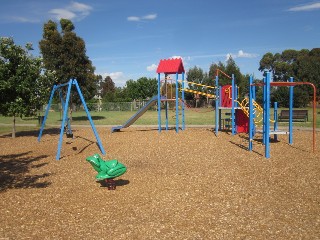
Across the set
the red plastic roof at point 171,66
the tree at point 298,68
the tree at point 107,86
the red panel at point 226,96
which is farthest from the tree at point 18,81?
the tree at point 107,86

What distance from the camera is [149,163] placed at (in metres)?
9.93

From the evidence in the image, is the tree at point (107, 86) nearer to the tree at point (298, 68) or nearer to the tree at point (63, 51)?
the tree at point (298, 68)

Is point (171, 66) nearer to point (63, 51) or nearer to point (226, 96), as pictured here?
point (226, 96)

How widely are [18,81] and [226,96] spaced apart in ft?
33.1

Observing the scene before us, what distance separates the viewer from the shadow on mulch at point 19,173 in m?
7.84

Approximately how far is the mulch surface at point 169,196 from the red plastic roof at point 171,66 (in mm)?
7276

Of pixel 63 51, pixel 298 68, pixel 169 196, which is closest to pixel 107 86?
pixel 298 68

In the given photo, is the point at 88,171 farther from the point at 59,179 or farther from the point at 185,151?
the point at 185,151

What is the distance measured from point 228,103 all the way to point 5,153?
10276 mm

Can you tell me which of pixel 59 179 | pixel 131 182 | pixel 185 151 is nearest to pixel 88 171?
pixel 59 179

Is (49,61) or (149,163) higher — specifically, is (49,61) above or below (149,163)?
above

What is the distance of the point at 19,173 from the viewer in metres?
9.15

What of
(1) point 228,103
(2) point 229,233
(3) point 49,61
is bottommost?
A: (2) point 229,233

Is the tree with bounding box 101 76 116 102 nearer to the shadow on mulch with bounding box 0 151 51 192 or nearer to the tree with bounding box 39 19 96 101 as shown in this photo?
the tree with bounding box 39 19 96 101
